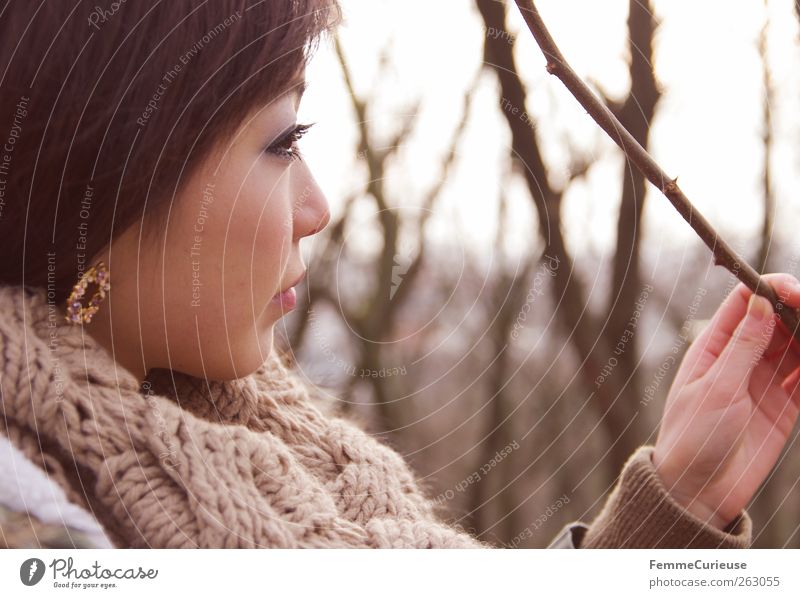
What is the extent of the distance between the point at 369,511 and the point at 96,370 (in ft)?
0.60

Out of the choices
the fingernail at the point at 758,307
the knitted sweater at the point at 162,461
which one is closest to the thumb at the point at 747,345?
the fingernail at the point at 758,307

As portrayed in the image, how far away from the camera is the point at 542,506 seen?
1.40m

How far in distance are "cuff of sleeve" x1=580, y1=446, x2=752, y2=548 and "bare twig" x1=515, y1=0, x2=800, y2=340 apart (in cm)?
14

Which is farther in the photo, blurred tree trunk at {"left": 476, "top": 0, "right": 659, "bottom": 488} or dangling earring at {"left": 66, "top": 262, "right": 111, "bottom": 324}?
blurred tree trunk at {"left": 476, "top": 0, "right": 659, "bottom": 488}

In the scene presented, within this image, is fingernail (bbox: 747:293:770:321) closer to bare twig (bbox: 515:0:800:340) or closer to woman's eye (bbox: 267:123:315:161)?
bare twig (bbox: 515:0:800:340)

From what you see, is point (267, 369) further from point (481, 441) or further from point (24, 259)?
point (481, 441)

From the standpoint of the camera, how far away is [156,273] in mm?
406

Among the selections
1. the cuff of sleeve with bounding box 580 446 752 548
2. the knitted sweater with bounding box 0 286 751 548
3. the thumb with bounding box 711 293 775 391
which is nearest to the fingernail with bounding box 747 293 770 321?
the thumb with bounding box 711 293 775 391

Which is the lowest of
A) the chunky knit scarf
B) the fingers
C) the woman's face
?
the fingers

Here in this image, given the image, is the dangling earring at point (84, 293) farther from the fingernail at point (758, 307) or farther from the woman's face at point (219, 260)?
the fingernail at point (758, 307)

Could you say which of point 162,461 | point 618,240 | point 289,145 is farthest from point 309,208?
point 618,240

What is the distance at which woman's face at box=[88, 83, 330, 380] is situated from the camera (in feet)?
1.32

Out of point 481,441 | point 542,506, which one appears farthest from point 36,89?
point 542,506

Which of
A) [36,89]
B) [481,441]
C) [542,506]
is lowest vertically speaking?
[542,506]
